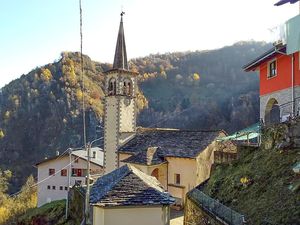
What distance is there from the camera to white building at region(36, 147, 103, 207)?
42.0 m

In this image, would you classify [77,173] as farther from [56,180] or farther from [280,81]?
[280,81]

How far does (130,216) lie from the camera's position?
1255 cm

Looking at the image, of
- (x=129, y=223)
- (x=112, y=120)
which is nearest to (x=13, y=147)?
(x=112, y=120)

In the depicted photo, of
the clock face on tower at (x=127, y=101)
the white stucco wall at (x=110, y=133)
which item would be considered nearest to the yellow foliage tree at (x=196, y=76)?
the clock face on tower at (x=127, y=101)

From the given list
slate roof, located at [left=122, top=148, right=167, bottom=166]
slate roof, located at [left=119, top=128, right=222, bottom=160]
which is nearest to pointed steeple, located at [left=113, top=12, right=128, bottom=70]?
slate roof, located at [left=119, top=128, right=222, bottom=160]

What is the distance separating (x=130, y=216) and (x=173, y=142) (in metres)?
17.2

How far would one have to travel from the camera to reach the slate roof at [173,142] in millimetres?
27453

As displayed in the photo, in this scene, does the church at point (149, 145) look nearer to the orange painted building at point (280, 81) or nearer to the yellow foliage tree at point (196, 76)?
the orange painted building at point (280, 81)

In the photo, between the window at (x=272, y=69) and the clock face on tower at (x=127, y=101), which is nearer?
the window at (x=272, y=69)

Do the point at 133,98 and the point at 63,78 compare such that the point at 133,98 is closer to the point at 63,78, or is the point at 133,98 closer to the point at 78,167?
the point at 78,167

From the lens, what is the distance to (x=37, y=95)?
343 feet

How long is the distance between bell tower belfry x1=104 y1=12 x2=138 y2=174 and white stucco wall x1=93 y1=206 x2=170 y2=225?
20.1 metres

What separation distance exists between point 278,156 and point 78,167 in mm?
32199

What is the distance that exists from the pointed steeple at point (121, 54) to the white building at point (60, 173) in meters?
12.5
